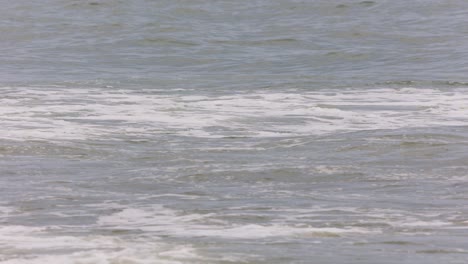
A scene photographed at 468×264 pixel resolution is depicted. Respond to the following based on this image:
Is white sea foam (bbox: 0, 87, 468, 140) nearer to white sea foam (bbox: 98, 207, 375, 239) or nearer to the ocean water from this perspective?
the ocean water

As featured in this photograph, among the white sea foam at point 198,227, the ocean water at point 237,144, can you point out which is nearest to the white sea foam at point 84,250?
the ocean water at point 237,144

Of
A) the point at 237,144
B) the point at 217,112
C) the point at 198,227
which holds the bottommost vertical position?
the point at 217,112

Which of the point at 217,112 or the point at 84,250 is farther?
the point at 217,112

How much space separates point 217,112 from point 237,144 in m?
2.15

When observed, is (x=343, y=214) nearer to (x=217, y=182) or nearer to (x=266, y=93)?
(x=217, y=182)

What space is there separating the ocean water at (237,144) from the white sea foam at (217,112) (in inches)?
1.1

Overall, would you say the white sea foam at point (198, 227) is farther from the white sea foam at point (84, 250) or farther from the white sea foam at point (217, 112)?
the white sea foam at point (217, 112)

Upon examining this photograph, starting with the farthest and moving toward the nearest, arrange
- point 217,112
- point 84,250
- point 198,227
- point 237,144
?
point 217,112 < point 237,144 < point 198,227 < point 84,250

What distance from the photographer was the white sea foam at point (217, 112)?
9.70 metres

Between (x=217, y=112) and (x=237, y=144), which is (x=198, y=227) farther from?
(x=217, y=112)

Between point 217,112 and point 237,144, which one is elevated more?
point 237,144

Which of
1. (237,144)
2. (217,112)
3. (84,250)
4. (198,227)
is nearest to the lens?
(84,250)

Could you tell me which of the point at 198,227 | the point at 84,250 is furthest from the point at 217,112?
the point at 84,250

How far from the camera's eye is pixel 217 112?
11.0 m
